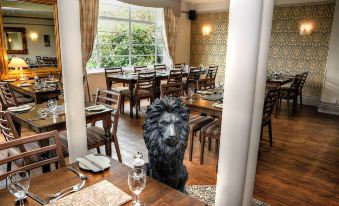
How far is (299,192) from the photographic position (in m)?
2.44

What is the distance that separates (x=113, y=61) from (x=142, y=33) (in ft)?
4.26

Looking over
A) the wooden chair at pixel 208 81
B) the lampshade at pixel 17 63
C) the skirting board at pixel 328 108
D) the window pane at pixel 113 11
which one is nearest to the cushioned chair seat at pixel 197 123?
the wooden chair at pixel 208 81

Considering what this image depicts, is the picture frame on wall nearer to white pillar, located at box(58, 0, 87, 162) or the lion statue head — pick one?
white pillar, located at box(58, 0, 87, 162)

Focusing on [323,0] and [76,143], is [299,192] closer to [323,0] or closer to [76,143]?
[76,143]

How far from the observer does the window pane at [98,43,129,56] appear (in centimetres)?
634

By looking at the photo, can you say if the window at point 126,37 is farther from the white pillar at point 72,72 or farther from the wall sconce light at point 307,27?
the white pillar at point 72,72

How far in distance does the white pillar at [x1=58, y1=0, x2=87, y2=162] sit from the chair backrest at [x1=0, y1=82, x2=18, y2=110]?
2.50m

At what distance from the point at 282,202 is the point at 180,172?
1.42 meters

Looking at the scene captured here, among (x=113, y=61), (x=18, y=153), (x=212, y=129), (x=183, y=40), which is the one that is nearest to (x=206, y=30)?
Answer: (x=183, y=40)

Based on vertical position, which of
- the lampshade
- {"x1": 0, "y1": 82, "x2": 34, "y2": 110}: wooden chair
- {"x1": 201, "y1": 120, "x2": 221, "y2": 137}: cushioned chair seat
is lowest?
{"x1": 201, "y1": 120, "x2": 221, "y2": 137}: cushioned chair seat

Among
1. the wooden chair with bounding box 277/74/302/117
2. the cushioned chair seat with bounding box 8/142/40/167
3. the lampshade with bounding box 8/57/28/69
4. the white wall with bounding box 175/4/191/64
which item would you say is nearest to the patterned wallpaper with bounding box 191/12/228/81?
the white wall with bounding box 175/4/191/64

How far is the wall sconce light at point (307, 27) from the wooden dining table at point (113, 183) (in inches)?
227

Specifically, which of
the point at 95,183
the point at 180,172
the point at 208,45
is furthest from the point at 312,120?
the point at 95,183

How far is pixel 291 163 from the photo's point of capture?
305cm
